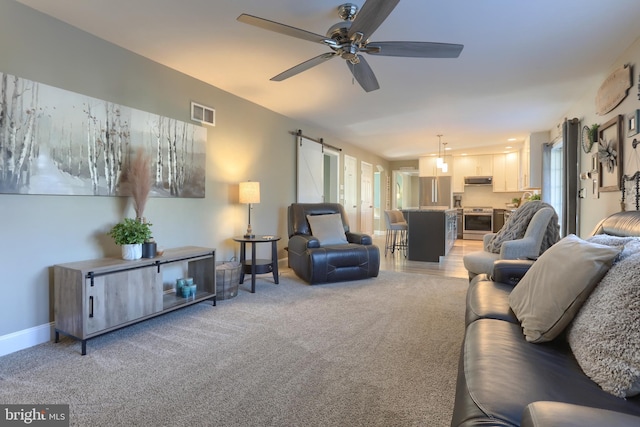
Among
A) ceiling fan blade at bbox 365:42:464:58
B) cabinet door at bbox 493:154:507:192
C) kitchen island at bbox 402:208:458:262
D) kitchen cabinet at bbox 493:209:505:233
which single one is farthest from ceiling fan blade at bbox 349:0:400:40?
kitchen cabinet at bbox 493:209:505:233

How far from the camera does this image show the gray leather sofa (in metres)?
0.71

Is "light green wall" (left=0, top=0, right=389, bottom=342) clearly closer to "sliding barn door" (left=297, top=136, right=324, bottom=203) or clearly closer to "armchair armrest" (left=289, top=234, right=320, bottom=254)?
"armchair armrest" (left=289, top=234, right=320, bottom=254)

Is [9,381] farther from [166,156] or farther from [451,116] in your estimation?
Answer: [451,116]

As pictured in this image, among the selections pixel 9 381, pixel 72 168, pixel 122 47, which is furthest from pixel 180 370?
pixel 122 47

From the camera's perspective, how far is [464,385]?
1.03 meters

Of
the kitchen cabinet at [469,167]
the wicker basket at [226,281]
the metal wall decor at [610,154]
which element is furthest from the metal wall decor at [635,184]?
the kitchen cabinet at [469,167]

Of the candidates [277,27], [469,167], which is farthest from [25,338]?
[469,167]

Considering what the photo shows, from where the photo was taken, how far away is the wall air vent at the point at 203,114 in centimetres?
371

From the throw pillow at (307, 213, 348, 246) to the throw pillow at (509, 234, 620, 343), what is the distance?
9.99 feet

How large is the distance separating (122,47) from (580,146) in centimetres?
552

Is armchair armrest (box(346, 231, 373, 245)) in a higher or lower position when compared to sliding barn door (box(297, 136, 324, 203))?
lower

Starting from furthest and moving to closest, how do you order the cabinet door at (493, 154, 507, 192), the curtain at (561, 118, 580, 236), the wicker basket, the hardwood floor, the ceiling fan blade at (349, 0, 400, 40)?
the cabinet door at (493, 154, 507, 192) → the hardwood floor → the curtain at (561, 118, 580, 236) → the wicker basket → the ceiling fan blade at (349, 0, 400, 40)

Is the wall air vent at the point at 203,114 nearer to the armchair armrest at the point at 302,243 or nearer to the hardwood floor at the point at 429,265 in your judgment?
the armchair armrest at the point at 302,243

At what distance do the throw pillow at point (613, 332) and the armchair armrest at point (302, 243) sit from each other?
3047 mm
